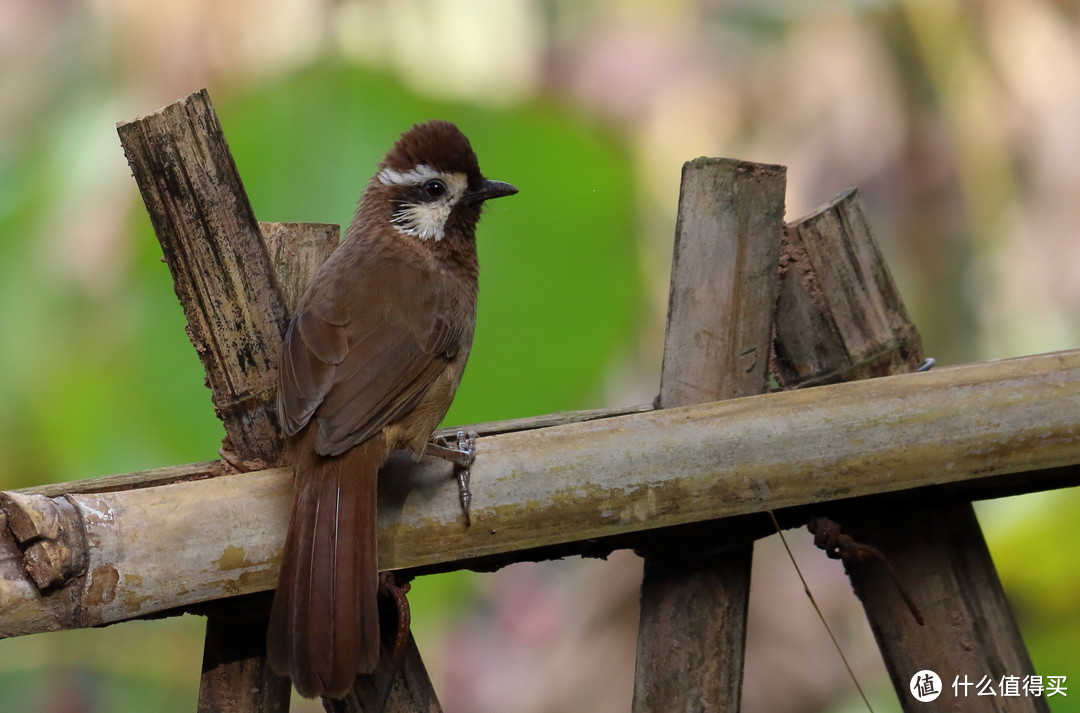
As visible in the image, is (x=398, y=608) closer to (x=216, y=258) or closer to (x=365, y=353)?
(x=365, y=353)

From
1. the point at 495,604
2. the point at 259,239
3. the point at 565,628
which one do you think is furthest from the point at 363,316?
the point at 495,604

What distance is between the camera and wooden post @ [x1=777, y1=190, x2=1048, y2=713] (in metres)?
2.04

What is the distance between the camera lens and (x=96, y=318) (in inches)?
161

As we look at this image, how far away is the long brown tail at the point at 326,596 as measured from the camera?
5.53ft

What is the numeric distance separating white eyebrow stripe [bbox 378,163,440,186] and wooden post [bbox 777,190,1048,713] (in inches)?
33.6

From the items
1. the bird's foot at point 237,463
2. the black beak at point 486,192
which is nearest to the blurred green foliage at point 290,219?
the black beak at point 486,192

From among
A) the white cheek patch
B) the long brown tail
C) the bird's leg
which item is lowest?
the long brown tail

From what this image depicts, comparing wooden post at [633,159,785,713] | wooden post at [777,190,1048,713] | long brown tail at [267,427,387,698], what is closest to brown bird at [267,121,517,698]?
long brown tail at [267,427,387,698]

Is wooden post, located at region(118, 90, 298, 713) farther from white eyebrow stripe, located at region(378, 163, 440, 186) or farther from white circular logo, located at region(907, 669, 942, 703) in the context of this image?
white circular logo, located at region(907, 669, 942, 703)

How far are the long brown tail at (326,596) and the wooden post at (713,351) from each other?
0.55 metres

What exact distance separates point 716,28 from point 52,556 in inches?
173

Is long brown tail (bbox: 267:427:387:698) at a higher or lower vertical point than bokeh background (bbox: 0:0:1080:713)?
lower

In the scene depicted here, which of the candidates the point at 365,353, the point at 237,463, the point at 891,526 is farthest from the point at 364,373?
the point at 891,526

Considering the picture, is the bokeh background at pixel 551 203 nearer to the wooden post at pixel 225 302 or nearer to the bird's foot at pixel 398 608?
the wooden post at pixel 225 302
